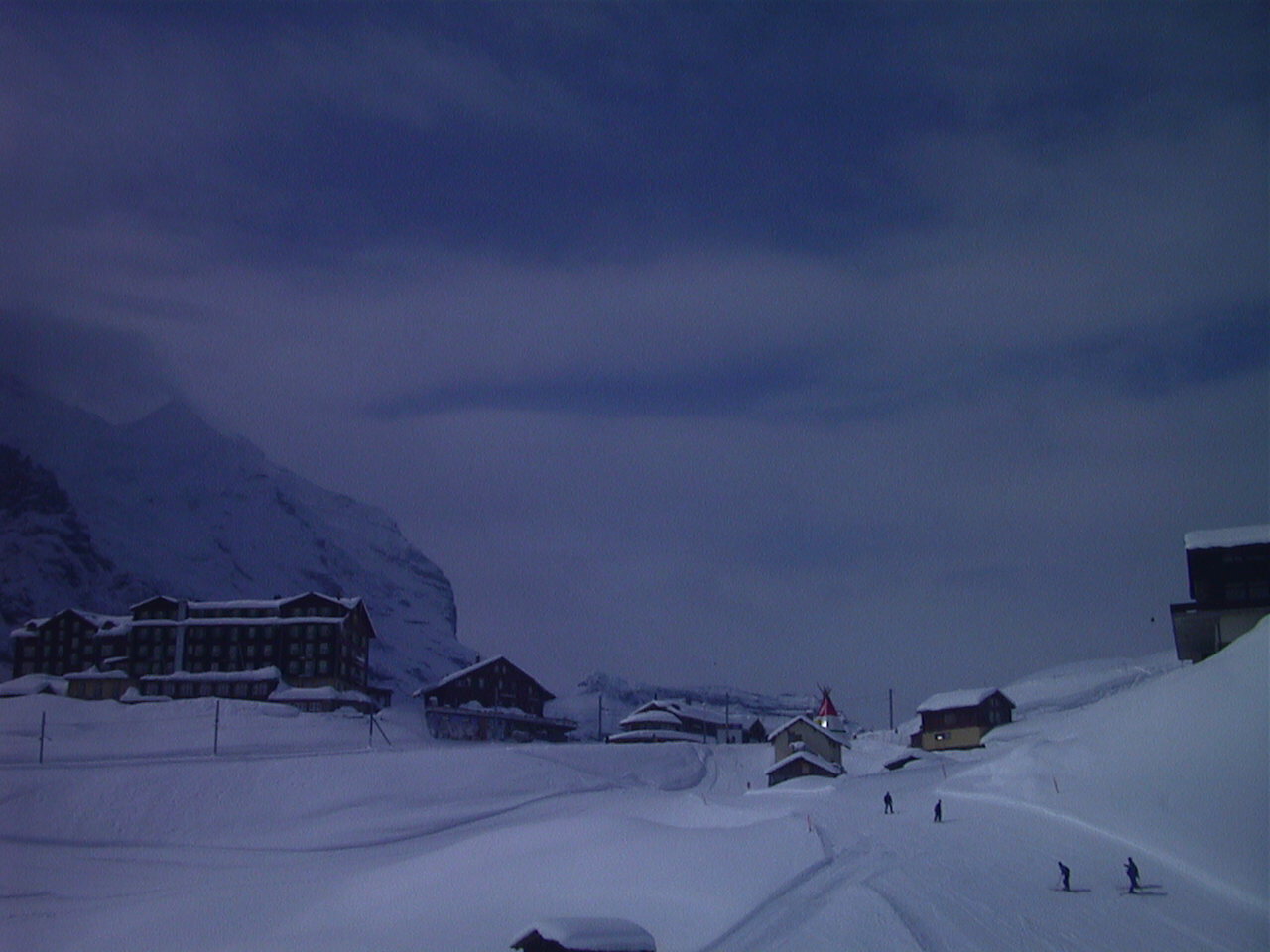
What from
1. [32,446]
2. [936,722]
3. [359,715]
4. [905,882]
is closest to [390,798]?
[359,715]

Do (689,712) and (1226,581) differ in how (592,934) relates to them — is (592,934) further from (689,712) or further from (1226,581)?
(689,712)

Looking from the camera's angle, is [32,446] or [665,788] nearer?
[665,788]

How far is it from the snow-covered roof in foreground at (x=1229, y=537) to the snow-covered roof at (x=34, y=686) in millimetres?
80257

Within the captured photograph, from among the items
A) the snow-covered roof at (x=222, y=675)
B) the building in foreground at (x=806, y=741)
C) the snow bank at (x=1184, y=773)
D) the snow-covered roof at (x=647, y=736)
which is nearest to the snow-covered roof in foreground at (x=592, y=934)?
the snow bank at (x=1184, y=773)

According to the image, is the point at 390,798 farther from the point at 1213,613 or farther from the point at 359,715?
the point at 1213,613

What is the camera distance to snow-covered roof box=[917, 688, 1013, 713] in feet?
327

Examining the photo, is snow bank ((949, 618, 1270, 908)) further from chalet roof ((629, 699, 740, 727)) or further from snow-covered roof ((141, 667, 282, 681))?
snow-covered roof ((141, 667, 282, 681))

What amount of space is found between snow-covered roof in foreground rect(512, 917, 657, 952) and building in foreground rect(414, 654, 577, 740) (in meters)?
68.4

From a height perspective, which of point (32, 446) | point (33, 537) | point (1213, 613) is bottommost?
point (1213, 613)

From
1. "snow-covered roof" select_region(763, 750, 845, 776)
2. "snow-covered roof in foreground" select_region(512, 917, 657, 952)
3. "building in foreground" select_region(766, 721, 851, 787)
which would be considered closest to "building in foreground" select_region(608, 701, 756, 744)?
"building in foreground" select_region(766, 721, 851, 787)

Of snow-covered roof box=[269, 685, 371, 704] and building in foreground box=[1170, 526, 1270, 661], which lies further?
snow-covered roof box=[269, 685, 371, 704]

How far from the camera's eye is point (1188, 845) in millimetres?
38500

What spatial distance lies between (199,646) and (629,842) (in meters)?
62.3

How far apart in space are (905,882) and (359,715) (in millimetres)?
60618
